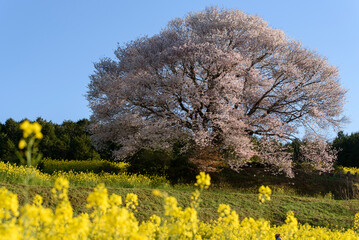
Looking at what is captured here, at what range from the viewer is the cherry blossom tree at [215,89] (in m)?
14.1

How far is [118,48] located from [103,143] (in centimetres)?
488

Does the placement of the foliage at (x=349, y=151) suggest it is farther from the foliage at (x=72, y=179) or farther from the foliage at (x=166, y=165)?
the foliage at (x=72, y=179)

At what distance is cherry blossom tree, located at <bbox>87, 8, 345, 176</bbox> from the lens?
557 inches

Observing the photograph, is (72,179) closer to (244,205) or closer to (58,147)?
(244,205)

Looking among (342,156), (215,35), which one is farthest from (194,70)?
(342,156)

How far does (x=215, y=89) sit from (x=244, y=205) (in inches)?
193

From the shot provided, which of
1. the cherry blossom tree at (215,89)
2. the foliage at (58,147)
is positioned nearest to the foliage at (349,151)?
the cherry blossom tree at (215,89)

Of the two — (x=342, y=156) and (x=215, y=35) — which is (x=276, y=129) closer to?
(x=215, y=35)

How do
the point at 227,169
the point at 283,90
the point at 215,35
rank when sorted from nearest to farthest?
the point at 215,35 < the point at 283,90 < the point at 227,169

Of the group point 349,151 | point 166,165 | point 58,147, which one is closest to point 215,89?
point 166,165

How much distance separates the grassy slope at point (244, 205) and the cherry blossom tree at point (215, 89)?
2428 mm

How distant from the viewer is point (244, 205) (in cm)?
1151

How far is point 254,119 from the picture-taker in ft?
50.9

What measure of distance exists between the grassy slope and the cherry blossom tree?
2.43 meters
